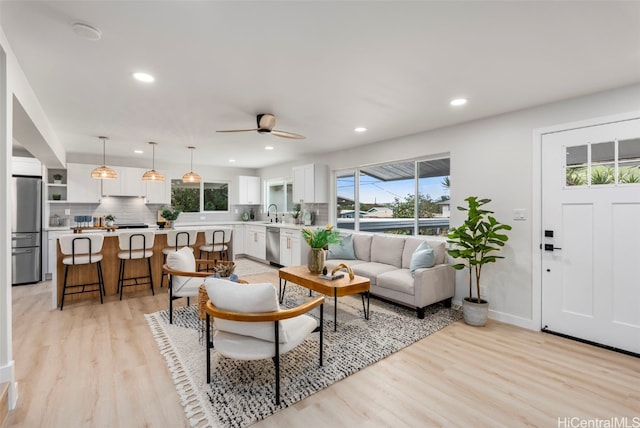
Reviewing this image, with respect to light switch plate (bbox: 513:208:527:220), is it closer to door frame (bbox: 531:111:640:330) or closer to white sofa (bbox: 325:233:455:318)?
door frame (bbox: 531:111:640:330)

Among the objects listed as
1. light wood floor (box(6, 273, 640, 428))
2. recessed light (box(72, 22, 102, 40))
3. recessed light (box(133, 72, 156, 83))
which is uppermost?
recessed light (box(133, 72, 156, 83))

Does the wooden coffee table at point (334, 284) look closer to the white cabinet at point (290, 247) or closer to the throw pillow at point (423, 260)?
the throw pillow at point (423, 260)

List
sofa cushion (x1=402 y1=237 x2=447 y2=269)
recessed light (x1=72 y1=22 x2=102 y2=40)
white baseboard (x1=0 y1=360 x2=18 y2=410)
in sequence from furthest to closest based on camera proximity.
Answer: sofa cushion (x1=402 y1=237 x2=447 y2=269) < white baseboard (x1=0 y1=360 x2=18 y2=410) < recessed light (x1=72 y1=22 x2=102 y2=40)

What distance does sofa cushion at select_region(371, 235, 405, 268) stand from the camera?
469cm

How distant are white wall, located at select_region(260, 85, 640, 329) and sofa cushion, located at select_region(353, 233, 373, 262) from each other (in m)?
1.44

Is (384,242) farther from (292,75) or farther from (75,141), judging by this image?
(75,141)

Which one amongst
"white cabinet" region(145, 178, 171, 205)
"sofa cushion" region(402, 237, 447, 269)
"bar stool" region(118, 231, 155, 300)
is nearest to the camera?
"sofa cushion" region(402, 237, 447, 269)

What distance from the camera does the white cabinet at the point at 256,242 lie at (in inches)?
289

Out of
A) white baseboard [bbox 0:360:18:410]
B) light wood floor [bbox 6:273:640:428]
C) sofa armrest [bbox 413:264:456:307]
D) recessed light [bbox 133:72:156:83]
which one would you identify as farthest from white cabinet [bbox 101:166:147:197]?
sofa armrest [bbox 413:264:456:307]

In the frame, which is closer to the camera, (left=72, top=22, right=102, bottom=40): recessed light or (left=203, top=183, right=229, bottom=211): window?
(left=72, top=22, right=102, bottom=40): recessed light

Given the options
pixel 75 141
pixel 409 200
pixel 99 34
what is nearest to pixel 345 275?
pixel 409 200

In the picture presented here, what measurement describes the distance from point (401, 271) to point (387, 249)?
2.04 ft

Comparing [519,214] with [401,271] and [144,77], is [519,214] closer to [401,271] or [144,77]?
[401,271]

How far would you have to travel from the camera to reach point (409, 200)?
5109mm
